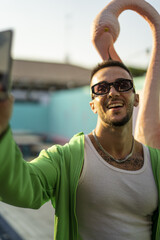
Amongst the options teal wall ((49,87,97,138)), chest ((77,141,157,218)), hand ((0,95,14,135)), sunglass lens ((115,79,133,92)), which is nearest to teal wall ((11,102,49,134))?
teal wall ((49,87,97,138))

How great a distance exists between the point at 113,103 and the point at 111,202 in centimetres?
56

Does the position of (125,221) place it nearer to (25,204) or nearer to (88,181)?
(88,181)

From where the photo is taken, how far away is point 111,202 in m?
1.50

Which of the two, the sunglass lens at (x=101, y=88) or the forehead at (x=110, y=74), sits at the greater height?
the forehead at (x=110, y=74)

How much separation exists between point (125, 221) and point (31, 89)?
1818 cm

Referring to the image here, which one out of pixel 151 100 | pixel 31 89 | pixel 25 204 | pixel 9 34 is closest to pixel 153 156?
pixel 151 100

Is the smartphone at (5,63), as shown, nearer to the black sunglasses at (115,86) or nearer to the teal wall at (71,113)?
the black sunglasses at (115,86)

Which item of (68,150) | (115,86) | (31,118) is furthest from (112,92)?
(31,118)

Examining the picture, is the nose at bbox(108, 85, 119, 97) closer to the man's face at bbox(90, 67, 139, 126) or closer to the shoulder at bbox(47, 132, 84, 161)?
the man's face at bbox(90, 67, 139, 126)

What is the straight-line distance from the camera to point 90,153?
1.62m

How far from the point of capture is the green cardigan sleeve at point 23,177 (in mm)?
1106

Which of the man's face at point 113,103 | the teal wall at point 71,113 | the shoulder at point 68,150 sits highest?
the teal wall at point 71,113

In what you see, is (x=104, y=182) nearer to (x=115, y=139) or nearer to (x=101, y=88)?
(x=115, y=139)

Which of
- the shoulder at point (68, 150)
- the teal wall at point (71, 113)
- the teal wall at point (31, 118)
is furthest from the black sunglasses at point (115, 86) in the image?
the teal wall at point (31, 118)
